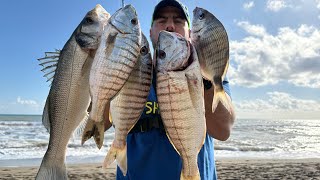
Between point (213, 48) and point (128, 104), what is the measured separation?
21.3 inches

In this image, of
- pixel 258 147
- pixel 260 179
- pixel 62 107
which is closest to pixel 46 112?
pixel 62 107

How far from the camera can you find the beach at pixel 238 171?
10523mm

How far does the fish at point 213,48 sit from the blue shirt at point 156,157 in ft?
3.29

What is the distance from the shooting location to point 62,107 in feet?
6.81

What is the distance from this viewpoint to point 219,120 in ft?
8.63

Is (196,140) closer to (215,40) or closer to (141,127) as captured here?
(215,40)

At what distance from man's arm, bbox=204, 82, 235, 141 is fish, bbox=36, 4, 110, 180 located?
0.84 m

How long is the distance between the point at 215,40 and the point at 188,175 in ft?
2.43

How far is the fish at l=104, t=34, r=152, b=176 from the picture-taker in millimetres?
1846

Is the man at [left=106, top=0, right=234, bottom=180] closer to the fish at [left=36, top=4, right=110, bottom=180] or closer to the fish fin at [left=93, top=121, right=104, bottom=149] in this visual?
the fish at [left=36, top=4, right=110, bottom=180]

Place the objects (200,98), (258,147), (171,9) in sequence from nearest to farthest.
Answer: (200,98) → (171,9) → (258,147)

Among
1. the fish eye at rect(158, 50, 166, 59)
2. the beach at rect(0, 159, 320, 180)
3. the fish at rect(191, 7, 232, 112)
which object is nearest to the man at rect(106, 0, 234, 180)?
the fish at rect(191, 7, 232, 112)

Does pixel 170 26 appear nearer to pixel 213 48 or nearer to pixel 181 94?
pixel 213 48

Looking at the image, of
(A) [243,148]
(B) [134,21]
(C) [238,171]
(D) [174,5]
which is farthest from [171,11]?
(A) [243,148]
